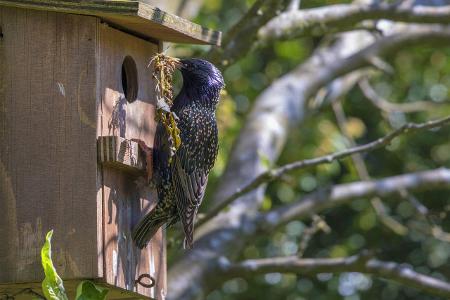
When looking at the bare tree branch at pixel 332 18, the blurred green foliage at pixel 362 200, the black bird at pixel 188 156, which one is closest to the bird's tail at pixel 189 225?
the black bird at pixel 188 156

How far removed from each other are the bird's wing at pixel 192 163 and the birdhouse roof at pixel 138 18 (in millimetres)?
357

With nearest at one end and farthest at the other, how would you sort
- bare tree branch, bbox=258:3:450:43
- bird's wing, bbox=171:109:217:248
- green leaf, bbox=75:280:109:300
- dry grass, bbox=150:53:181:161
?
1. green leaf, bbox=75:280:109:300
2. dry grass, bbox=150:53:181:161
3. bird's wing, bbox=171:109:217:248
4. bare tree branch, bbox=258:3:450:43

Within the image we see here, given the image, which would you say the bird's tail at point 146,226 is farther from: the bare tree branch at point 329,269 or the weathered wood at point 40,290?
the bare tree branch at point 329,269

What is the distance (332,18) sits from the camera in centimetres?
653

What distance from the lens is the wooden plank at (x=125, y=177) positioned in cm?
482

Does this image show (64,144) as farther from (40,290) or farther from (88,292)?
(88,292)

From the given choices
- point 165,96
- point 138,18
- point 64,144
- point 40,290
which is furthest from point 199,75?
point 40,290

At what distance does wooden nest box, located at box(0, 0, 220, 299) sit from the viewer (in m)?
4.66

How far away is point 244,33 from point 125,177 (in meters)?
1.40

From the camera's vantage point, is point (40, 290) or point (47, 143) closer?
point (47, 143)

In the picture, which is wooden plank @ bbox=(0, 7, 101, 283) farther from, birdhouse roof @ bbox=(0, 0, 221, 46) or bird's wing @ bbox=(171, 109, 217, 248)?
bird's wing @ bbox=(171, 109, 217, 248)

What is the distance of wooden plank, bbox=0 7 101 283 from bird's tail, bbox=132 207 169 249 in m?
0.40

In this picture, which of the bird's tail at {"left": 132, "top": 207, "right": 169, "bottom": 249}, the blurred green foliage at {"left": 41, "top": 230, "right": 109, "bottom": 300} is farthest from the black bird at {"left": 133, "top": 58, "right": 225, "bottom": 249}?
the blurred green foliage at {"left": 41, "top": 230, "right": 109, "bottom": 300}

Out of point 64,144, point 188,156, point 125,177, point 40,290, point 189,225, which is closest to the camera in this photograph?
point 64,144
